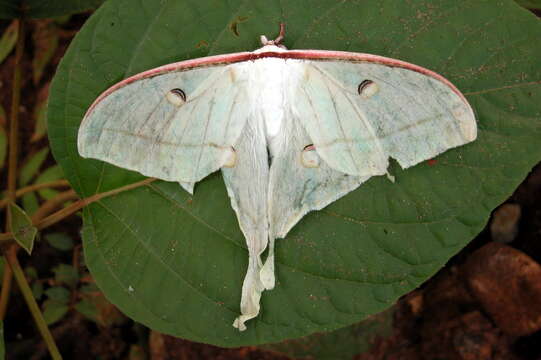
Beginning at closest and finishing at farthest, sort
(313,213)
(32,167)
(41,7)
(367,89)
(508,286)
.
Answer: (367,89)
(313,213)
(41,7)
(508,286)
(32,167)

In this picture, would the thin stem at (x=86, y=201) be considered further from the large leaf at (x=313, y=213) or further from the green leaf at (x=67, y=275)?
the green leaf at (x=67, y=275)

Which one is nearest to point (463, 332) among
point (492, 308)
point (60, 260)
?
point (492, 308)

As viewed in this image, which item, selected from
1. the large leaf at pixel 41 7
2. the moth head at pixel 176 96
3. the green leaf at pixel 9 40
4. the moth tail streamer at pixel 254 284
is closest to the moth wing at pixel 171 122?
the moth head at pixel 176 96

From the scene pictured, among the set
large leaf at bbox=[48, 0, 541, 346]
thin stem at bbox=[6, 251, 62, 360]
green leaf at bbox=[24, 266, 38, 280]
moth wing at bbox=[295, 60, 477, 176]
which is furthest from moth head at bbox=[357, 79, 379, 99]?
green leaf at bbox=[24, 266, 38, 280]

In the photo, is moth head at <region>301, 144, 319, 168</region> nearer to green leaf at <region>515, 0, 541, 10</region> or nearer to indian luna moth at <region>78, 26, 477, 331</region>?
indian luna moth at <region>78, 26, 477, 331</region>

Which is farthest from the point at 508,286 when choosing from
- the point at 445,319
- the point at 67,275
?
the point at 67,275

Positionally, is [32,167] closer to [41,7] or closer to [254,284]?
[41,7]

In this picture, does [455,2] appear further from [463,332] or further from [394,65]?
[463,332]
